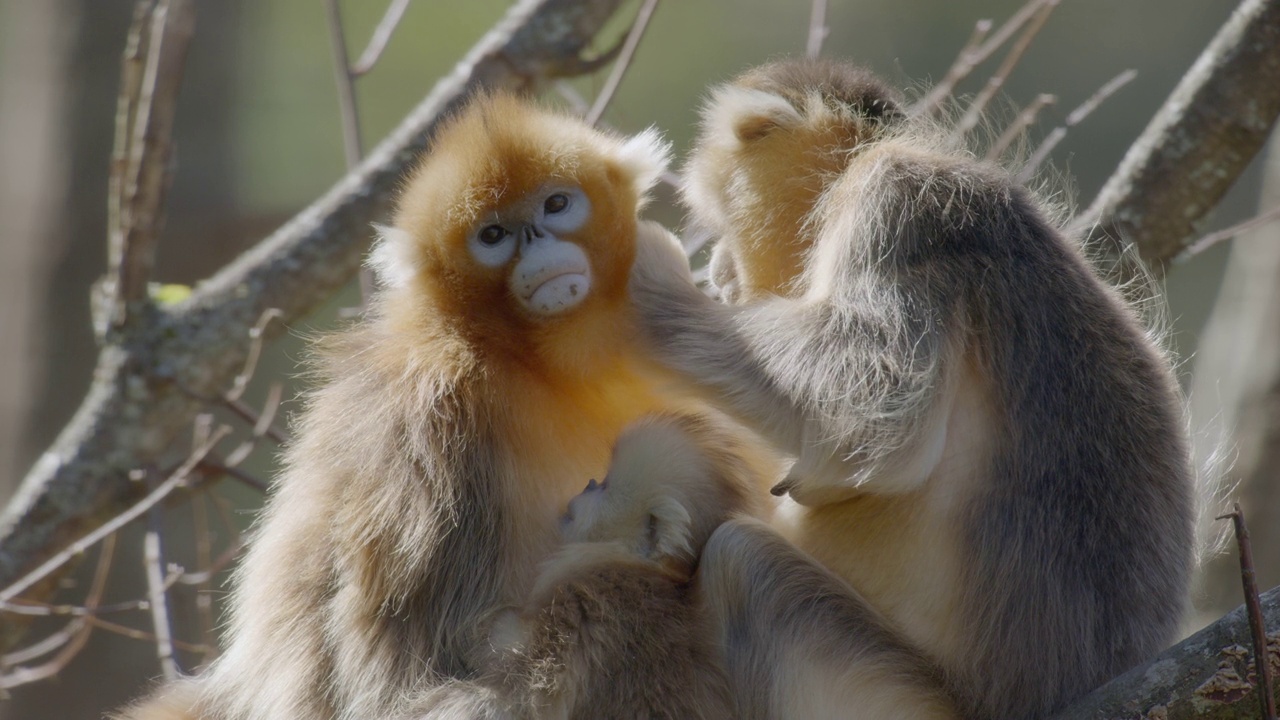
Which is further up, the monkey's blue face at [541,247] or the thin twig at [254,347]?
the thin twig at [254,347]

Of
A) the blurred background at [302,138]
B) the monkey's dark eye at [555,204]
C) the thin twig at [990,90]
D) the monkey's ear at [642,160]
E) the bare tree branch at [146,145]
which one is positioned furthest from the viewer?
the blurred background at [302,138]

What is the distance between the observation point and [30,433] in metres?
5.07

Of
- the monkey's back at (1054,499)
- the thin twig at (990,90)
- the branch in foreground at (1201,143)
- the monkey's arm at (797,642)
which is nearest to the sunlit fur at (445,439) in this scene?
the monkey's arm at (797,642)

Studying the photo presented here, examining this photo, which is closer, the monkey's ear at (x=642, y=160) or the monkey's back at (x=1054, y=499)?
the monkey's back at (x=1054, y=499)

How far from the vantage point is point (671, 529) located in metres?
2.48

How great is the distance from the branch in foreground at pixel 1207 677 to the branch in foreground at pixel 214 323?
256 centimetres

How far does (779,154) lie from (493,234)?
75 cm

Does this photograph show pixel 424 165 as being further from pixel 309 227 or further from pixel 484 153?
pixel 309 227

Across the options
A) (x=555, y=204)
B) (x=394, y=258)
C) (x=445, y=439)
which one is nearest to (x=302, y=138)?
(x=394, y=258)

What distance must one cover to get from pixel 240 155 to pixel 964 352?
5045 mm

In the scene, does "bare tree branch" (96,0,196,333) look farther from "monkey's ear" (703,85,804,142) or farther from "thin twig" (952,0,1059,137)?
"thin twig" (952,0,1059,137)

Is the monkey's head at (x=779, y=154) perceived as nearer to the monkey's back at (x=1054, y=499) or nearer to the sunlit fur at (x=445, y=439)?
the sunlit fur at (x=445, y=439)

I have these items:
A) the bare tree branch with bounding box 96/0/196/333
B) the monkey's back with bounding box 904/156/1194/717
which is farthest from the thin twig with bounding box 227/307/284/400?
the monkey's back with bounding box 904/156/1194/717

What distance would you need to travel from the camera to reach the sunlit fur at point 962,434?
7.93 ft
